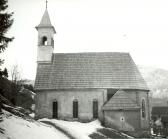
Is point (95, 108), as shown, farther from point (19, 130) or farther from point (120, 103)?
point (19, 130)

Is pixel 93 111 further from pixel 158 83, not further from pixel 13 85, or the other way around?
pixel 158 83

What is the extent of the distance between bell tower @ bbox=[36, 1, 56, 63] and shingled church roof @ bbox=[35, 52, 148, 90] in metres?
1.05

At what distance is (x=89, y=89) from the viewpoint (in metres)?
36.6

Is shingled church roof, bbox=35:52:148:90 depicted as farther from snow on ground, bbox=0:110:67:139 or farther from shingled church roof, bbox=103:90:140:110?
snow on ground, bbox=0:110:67:139

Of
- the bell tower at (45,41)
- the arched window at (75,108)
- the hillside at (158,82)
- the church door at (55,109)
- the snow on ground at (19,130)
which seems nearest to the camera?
the snow on ground at (19,130)

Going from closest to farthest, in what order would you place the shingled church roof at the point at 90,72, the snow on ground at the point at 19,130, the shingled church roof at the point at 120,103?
the snow on ground at the point at 19,130 → the shingled church roof at the point at 120,103 → the shingled church roof at the point at 90,72

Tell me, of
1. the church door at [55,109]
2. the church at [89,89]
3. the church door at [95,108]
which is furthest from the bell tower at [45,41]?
the church door at [95,108]

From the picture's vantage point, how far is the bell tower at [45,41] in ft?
128

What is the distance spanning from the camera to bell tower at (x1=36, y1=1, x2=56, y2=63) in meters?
38.9

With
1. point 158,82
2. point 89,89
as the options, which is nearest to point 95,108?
point 89,89

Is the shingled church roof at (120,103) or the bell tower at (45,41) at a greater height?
the bell tower at (45,41)

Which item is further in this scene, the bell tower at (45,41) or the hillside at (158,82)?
the hillside at (158,82)

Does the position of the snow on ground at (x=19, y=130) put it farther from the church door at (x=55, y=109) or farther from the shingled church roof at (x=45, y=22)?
the shingled church roof at (x=45, y=22)

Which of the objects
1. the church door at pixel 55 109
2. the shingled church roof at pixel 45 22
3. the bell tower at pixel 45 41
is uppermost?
the shingled church roof at pixel 45 22
